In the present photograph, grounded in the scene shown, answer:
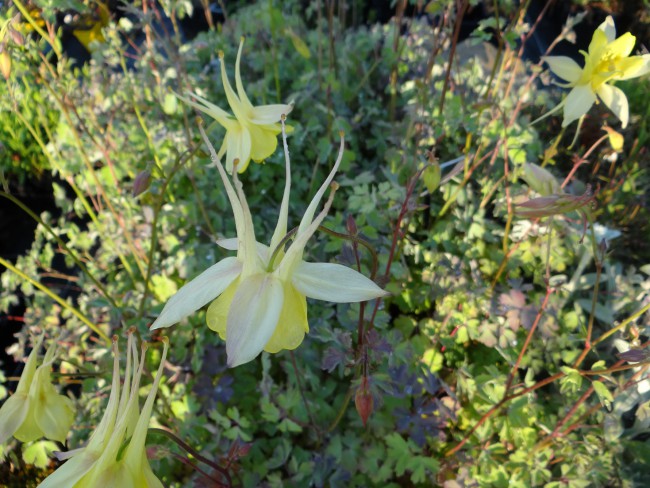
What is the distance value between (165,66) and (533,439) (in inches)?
76.4

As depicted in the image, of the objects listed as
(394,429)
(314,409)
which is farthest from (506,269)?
(314,409)

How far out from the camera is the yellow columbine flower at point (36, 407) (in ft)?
2.46

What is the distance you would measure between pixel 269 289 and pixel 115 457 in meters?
0.27

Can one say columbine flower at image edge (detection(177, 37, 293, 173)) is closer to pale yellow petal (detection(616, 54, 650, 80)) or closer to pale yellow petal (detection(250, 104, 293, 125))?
pale yellow petal (detection(250, 104, 293, 125))

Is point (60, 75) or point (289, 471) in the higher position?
point (60, 75)

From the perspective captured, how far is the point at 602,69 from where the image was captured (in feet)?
3.69

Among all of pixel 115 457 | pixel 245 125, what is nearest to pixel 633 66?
pixel 245 125

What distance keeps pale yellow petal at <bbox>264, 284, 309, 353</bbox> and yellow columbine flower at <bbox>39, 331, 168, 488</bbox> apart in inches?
5.5

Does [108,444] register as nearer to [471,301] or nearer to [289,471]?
[289,471]

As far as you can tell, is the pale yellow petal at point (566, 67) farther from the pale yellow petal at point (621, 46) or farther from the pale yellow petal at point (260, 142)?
the pale yellow petal at point (260, 142)

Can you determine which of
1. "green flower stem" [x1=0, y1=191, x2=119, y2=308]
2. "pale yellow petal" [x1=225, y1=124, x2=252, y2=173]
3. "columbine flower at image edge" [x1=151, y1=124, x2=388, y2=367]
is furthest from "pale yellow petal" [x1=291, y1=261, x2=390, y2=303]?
"green flower stem" [x1=0, y1=191, x2=119, y2=308]

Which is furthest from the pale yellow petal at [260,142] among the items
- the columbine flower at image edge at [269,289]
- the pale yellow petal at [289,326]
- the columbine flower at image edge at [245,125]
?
the pale yellow petal at [289,326]

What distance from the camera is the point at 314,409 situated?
128cm

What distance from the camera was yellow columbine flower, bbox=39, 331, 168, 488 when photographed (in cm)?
55
